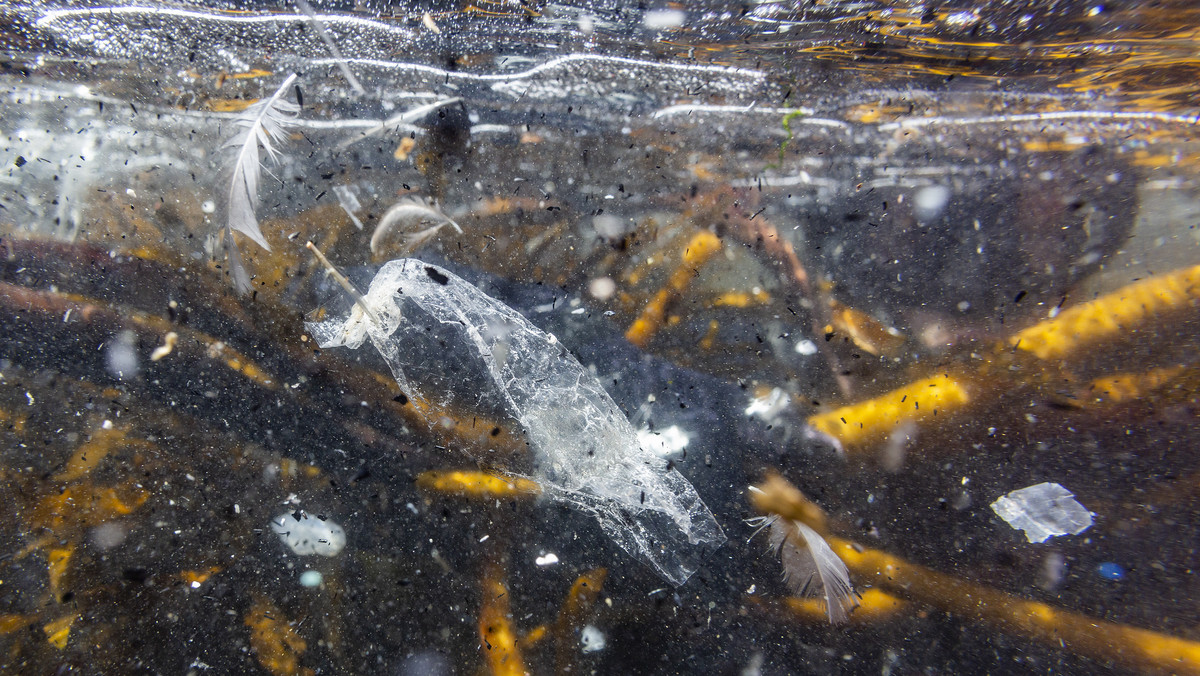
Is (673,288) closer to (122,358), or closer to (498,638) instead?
(498,638)

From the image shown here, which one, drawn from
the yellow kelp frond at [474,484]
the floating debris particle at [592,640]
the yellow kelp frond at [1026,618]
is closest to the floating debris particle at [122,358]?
the yellow kelp frond at [474,484]

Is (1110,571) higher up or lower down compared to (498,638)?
higher up

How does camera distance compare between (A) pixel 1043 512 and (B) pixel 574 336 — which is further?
(B) pixel 574 336

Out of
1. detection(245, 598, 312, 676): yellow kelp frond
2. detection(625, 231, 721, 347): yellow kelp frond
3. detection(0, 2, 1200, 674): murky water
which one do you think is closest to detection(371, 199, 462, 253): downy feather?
detection(0, 2, 1200, 674): murky water

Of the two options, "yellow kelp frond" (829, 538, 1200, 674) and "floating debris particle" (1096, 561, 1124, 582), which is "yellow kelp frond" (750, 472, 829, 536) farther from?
"floating debris particle" (1096, 561, 1124, 582)

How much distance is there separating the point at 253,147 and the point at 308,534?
173 cm

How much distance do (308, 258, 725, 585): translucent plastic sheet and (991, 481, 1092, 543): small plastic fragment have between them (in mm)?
1245

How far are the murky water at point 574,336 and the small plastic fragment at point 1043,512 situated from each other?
0.13 feet

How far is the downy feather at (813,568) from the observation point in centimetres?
188

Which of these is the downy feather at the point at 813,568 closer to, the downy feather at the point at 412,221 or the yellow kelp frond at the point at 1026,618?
the yellow kelp frond at the point at 1026,618

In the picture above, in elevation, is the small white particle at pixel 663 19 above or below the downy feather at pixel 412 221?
above

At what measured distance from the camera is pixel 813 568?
188 centimetres

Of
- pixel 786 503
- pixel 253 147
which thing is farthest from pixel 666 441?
pixel 253 147

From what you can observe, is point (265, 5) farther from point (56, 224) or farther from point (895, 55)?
point (895, 55)
